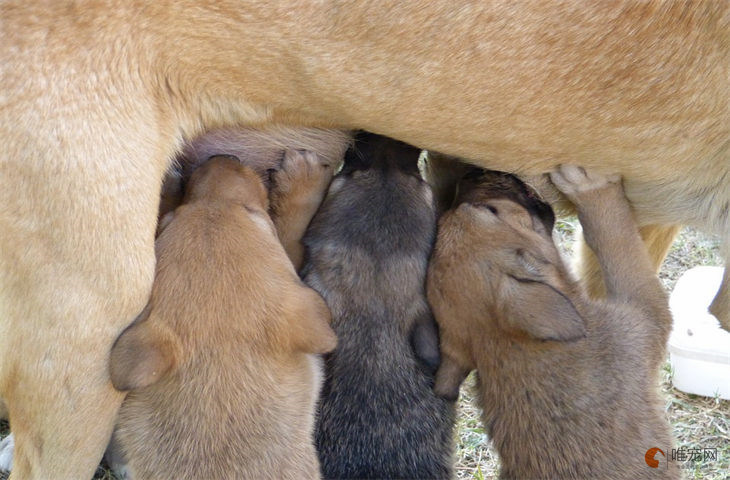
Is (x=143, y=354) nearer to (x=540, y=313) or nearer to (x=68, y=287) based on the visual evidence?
(x=68, y=287)

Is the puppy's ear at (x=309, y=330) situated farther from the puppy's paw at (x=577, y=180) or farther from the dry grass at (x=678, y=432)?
the dry grass at (x=678, y=432)

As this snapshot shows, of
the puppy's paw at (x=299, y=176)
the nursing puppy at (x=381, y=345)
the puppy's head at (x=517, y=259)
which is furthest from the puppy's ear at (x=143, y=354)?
the puppy's head at (x=517, y=259)

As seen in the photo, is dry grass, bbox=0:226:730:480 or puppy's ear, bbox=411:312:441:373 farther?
dry grass, bbox=0:226:730:480

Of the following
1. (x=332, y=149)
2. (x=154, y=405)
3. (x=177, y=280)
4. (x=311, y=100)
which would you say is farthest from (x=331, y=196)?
(x=154, y=405)

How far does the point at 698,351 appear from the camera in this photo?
381cm

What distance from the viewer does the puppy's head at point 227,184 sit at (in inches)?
105

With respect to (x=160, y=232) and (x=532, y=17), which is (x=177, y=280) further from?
(x=532, y=17)

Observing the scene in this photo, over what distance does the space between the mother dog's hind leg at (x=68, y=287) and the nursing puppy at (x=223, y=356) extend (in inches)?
3.5

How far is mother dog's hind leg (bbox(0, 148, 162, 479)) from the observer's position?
7.59 ft

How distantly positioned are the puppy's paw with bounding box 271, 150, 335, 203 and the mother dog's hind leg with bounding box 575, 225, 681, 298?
974mm

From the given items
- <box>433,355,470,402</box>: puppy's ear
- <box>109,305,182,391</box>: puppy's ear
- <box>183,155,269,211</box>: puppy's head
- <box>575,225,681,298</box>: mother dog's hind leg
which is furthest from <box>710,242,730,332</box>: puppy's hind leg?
<box>109,305,182,391</box>: puppy's ear

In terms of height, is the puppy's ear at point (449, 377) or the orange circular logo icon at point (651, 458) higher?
the orange circular logo icon at point (651, 458)

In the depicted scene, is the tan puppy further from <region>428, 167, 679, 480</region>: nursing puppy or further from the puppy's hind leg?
the puppy's hind leg

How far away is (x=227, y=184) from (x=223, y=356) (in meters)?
0.49
